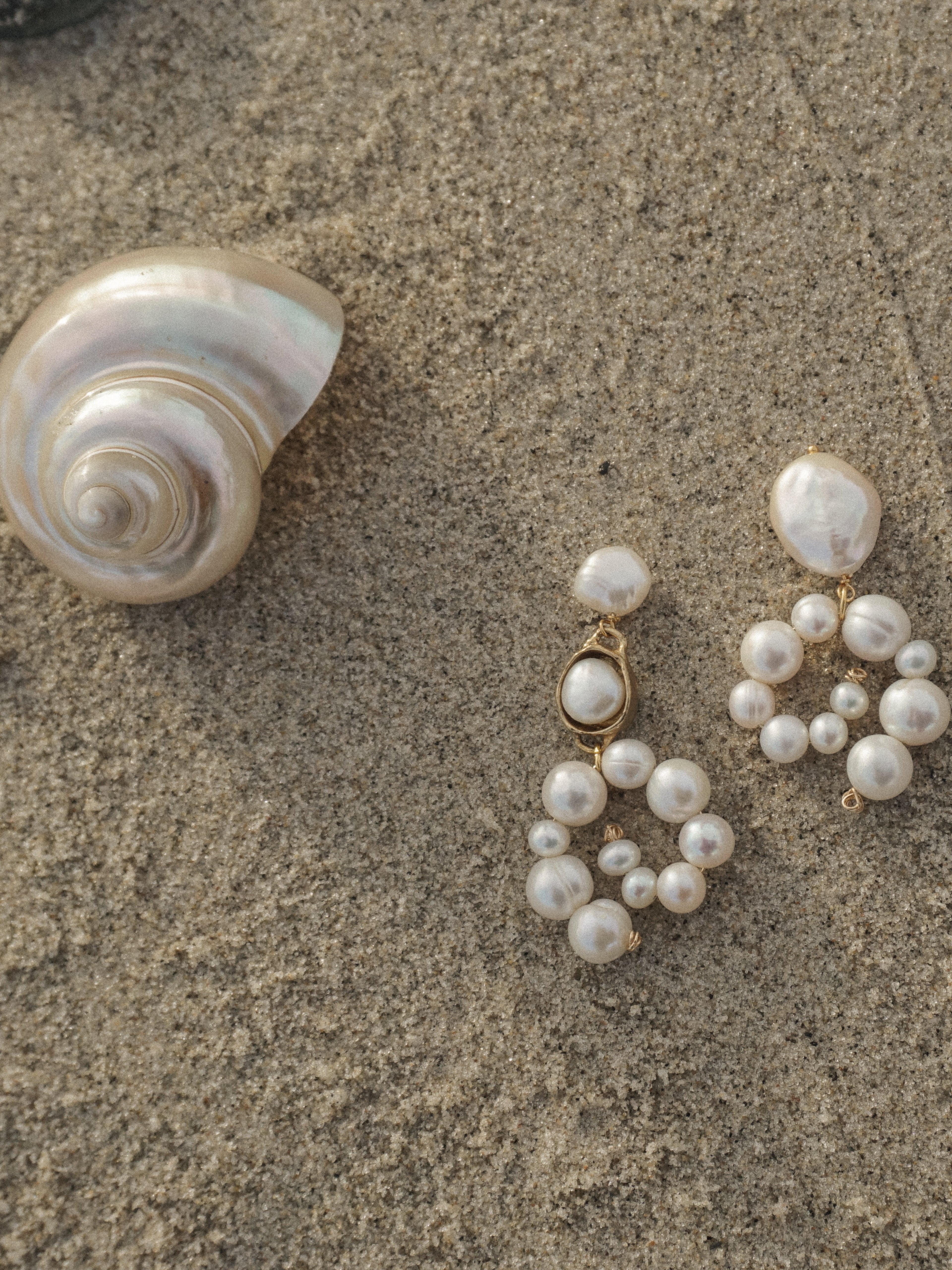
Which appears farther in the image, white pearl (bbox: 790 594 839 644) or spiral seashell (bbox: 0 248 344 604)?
white pearl (bbox: 790 594 839 644)

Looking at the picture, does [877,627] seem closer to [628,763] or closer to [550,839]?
[628,763]

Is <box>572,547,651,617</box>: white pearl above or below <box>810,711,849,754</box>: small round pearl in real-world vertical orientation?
above

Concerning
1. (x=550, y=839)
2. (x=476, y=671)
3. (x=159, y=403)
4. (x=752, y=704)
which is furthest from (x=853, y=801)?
(x=159, y=403)

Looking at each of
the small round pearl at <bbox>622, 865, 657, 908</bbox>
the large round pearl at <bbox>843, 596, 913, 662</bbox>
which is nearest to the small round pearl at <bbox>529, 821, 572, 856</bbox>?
the small round pearl at <bbox>622, 865, 657, 908</bbox>

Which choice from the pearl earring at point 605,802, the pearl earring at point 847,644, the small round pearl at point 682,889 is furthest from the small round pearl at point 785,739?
the small round pearl at point 682,889

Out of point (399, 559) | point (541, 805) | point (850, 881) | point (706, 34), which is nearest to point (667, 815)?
point (541, 805)

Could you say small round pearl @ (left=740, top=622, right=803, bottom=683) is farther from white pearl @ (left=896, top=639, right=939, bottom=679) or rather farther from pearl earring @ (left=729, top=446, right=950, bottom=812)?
white pearl @ (left=896, top=639, right=939, bottom=679)
